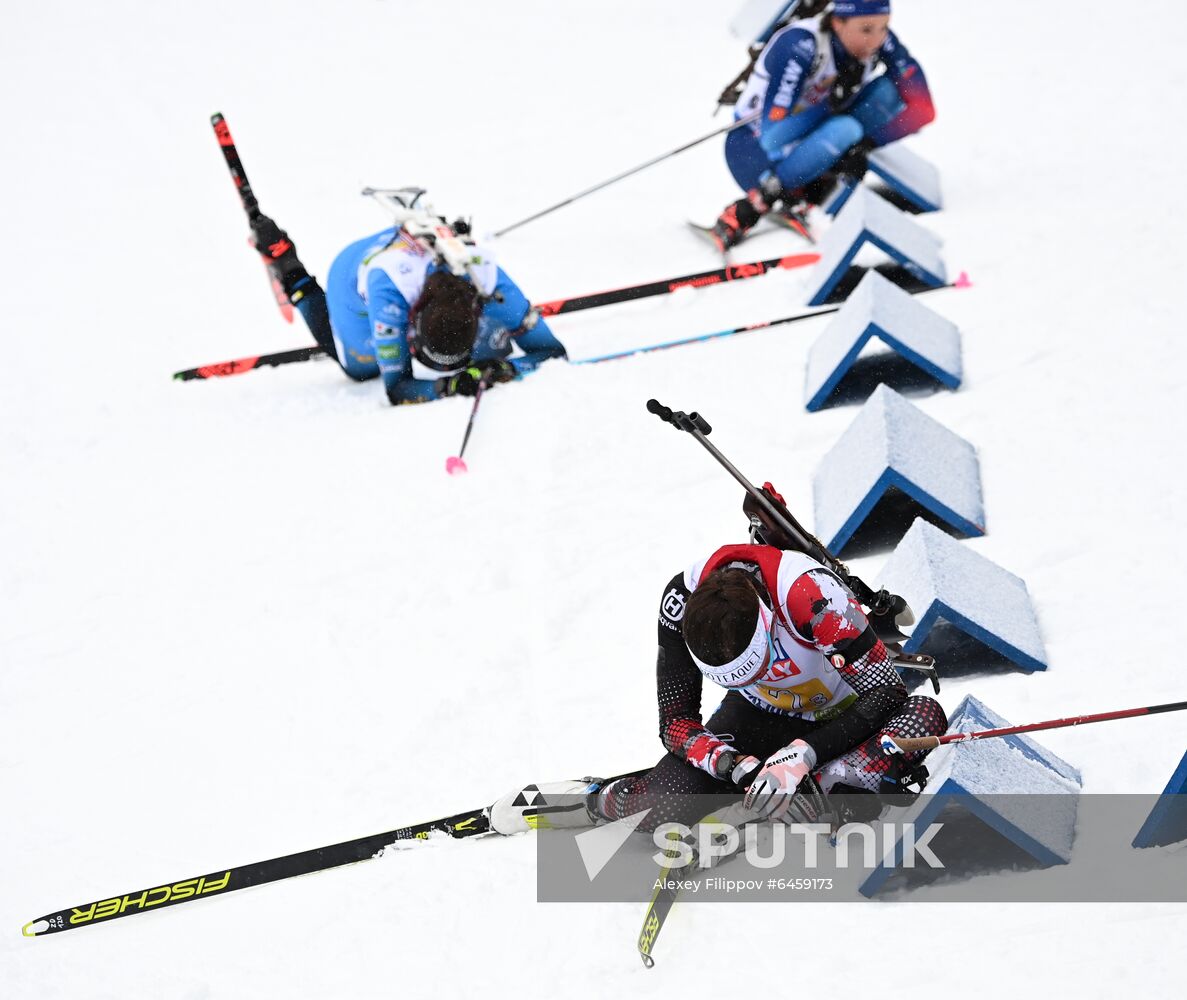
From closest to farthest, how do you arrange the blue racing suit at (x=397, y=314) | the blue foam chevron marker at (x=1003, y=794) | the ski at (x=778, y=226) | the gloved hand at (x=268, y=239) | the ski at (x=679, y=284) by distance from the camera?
the blue foam chevron marker at (x=1003, y=794)
the blue racing suit at (x=397, y=314)
the gloved hand at (x=268, y=239)
the ski at (x=679, y=284)
the ski at (x=778, y=226)

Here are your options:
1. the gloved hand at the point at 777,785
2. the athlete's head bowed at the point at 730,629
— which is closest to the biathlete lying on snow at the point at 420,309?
the athlete's head bowed at the point at 730,629

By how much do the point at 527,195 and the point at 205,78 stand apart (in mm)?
4568

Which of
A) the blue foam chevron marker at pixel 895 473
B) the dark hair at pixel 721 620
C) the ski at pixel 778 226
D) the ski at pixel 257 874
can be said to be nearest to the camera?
the dark hair at pixel 721 620

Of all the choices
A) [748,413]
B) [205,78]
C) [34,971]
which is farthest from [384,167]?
[34,971]

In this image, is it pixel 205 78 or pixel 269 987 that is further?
pixel 205 78

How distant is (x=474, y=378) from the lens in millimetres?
7004

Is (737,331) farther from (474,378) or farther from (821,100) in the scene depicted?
(821,100)

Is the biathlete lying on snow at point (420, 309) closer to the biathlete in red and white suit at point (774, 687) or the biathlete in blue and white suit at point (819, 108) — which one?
the biathlete in blue and white suit at point (819, 108)

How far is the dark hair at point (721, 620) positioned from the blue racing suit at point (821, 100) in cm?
527

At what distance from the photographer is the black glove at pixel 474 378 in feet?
23.0

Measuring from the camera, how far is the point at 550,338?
285 inches

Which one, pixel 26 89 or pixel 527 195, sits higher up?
pixel 26 89

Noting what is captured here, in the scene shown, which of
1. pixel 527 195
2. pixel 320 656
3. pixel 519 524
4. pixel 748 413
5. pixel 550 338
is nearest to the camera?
pixel 320 656

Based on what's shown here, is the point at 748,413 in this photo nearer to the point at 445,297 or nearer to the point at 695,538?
the point at 695,538
